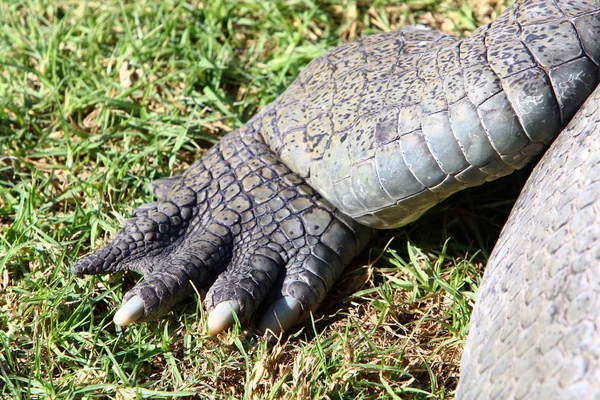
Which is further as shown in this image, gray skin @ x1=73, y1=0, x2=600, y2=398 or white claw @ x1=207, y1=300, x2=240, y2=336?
white claw @ x1=207, y1=300, x2=240, y2=336

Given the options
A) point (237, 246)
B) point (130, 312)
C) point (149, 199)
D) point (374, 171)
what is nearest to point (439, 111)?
point (374, 171)

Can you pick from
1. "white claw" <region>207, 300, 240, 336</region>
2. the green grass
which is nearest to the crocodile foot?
"white claw" <region>207, 300, 240, 336</region>

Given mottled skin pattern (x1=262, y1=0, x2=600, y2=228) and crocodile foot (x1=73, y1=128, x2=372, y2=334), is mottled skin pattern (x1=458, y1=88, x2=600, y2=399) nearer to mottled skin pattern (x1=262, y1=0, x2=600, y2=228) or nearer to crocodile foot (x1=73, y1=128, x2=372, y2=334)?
mottled skin pattern (x1=262, y1=0, x2=600, y2=228)

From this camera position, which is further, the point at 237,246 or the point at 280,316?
the point at 237,246

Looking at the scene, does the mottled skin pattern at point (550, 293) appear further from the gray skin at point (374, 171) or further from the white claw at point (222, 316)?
the white claw at point (222, 316)

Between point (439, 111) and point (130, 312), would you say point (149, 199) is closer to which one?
point (130, 312)

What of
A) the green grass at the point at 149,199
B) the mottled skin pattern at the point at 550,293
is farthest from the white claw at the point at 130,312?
the mottled skin pattern at the point at 550,293

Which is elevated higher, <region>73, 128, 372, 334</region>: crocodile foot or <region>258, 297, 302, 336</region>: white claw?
<region>73, 128, 372, 334</region>: crocodile foot

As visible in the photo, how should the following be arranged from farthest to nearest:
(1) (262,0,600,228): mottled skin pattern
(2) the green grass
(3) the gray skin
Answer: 1. (2) the green grass
2. (1) (262,0,600,228): mottled skin pattern
3. (3) the gray skin

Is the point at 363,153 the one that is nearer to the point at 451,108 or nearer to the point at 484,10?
the point at 451,108
